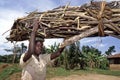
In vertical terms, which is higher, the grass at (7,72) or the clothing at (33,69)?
the clothing at (33,69)

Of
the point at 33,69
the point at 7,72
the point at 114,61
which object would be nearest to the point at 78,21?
the point at 33,69

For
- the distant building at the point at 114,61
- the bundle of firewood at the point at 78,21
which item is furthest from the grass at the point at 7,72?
the distant building at the point at 114,61

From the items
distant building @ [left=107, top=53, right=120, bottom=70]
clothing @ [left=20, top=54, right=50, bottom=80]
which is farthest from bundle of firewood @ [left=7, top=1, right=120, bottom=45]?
distant building @ [left=107, top=53, right=120, bottom=70]

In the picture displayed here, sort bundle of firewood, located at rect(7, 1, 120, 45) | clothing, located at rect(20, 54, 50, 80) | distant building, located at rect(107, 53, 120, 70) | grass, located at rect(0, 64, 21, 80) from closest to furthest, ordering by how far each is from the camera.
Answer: bundle of firewood, located at rect(7, 1, 120, 45)
clothing, located at rect(20, 54, 50, 80)
grass, located at rect(0, 64, 21, 80)
distant building, located at rect(107, 53, 120, 70)

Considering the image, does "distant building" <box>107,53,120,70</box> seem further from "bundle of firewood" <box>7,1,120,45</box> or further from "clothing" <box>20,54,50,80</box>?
"bundle of firewood" <box>7,1,120,45</box>

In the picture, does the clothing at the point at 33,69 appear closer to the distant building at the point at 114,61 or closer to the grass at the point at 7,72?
the grass at the point at 7,72

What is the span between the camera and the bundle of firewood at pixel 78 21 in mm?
3039

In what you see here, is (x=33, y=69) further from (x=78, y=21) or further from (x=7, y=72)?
(x=7, y=72)

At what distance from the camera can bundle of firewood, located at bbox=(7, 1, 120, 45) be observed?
3039mm

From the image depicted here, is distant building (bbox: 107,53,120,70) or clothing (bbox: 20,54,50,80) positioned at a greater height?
→ distant building (bbox: 107,53,120,70)

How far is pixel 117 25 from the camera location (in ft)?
9.82

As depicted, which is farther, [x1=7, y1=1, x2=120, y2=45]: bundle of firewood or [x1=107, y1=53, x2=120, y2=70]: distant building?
[x1=107, y1=53, x2=120, y2=70]: distant building

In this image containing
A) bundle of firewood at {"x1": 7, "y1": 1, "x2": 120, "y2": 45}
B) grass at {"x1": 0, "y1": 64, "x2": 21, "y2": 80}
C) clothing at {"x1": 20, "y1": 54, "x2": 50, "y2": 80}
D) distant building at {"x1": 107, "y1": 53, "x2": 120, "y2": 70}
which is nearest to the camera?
bundle of firewood at {"x1": 7, "y1": 1, "x2": 120, "y2": 45}

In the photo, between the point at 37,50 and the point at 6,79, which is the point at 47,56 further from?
the point at 6,79
